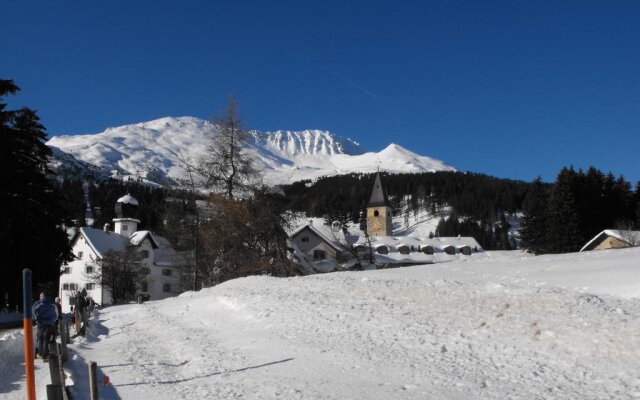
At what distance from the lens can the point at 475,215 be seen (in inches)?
7500

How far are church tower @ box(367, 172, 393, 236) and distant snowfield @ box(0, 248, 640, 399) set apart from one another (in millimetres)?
110464

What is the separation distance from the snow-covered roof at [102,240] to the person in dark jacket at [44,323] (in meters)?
61.3

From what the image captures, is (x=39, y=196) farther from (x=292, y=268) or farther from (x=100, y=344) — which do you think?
(x=100, y=344)

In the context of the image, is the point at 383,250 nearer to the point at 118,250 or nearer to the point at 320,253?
the point at 320,253

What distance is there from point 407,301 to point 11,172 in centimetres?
2391

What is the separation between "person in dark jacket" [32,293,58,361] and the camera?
13859 millimetres

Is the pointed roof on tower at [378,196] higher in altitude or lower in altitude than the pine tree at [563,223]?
higher

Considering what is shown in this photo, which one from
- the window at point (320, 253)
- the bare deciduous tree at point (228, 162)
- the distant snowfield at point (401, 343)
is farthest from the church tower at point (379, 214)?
the distant snowfield at point (401, 343)

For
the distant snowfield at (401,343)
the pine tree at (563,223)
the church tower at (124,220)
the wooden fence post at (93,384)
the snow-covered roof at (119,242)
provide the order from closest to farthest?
the wooden fence post at (93,384)
the distant snowfield at (401,343)
the pine tree at (563,223)
the snow-covered roof at (119,242)
the church tower at (124,220)

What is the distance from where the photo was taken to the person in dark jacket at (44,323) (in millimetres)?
13859

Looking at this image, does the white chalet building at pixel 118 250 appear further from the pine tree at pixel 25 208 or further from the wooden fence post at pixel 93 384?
the wooden fence post at pixel 93 384

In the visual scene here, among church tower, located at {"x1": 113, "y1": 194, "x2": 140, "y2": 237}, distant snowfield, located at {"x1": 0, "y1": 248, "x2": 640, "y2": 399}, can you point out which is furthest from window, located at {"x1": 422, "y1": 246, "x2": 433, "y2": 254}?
distant snowfield, located at {"x1": 0, "y1": 248, "x2": 640, "y2": 399}

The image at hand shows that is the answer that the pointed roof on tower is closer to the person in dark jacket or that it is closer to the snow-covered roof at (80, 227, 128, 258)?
the snow-covered roof at (80, 227, 128, 258)

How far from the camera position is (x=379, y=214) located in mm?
133500
